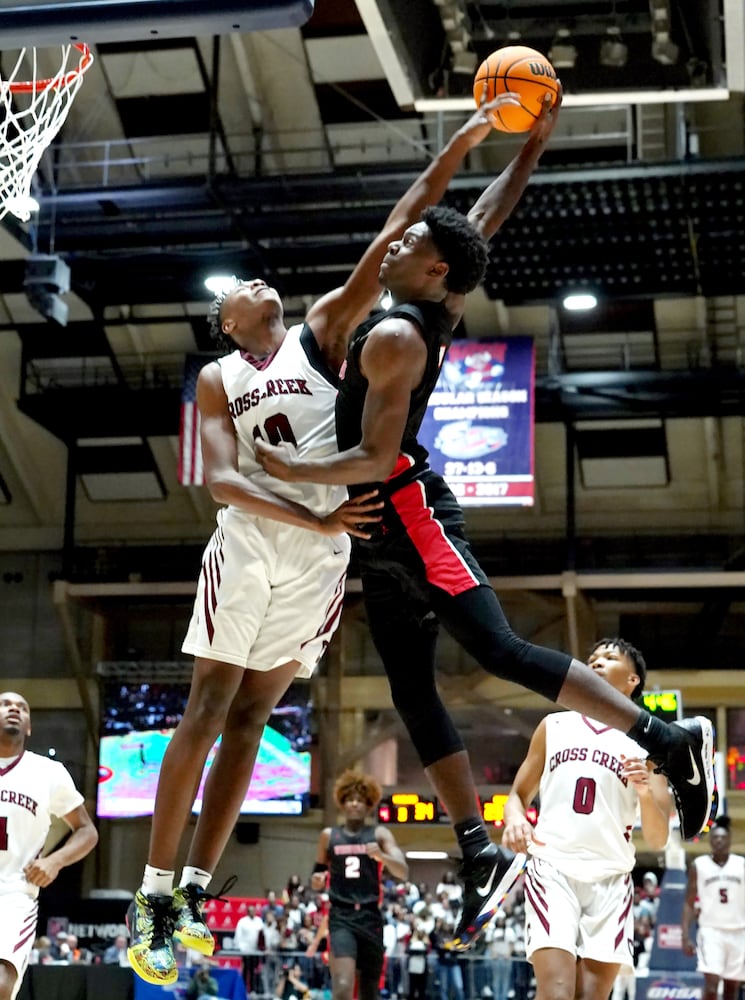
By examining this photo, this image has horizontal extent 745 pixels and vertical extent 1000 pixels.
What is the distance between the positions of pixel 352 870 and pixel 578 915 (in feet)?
14.1

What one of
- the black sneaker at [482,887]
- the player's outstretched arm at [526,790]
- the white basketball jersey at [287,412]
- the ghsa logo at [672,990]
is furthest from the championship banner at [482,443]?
the black sneaker at [482,887]

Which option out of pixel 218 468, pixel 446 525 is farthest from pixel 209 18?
pixel 446 525

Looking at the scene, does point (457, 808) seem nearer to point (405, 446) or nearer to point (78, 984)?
point (405, 446)

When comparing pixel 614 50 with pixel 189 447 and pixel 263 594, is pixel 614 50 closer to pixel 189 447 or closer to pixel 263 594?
pixel 263 594

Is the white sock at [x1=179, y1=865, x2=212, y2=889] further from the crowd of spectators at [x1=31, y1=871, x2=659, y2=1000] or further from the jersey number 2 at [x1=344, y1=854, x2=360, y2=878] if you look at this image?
the crowd of spectators at [x1=31, y1=871, x2=659, y2=1000]

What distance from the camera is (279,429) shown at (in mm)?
5086

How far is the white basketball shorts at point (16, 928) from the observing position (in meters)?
7.76

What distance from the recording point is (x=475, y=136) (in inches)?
201

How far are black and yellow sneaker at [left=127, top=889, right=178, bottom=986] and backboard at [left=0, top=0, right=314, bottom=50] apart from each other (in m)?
2.96

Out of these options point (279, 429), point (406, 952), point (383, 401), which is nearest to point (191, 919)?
point (279, 429)

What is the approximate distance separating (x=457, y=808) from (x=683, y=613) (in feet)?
69.3

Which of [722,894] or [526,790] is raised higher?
[526,790]

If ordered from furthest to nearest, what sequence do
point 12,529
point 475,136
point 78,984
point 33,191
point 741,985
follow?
point 12,529 → point 33,191 → point 741,985 → point 78,984 → point 475,136

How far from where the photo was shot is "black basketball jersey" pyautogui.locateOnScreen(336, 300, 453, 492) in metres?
4.75
